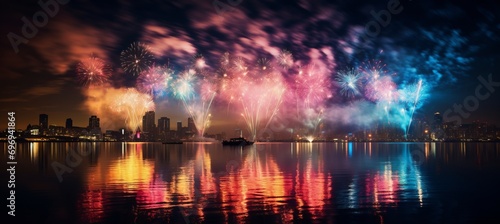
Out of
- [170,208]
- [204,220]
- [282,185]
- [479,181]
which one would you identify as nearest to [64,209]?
[170,208]

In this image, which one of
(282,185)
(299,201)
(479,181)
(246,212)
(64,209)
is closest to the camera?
(246,212)

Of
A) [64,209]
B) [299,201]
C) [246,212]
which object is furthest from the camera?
[299,201]

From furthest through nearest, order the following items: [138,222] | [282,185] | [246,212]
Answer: [282,185]
[246,212]
[138,222]

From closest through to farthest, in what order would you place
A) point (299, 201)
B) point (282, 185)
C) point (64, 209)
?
1. point (64, 209)
2. point (299, 201)
3. point (282, 185)

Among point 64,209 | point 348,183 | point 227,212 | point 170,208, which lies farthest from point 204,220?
point 348,183

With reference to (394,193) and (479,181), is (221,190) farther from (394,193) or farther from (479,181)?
(479,181)

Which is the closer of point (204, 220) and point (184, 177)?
point (204, 220)

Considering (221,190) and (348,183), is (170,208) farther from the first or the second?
(348,183)

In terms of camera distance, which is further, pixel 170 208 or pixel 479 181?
pixel 479 181

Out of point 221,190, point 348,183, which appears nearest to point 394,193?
point 348,183
